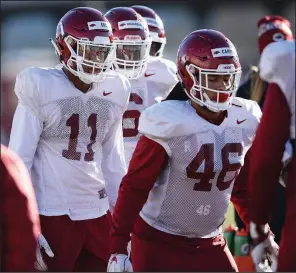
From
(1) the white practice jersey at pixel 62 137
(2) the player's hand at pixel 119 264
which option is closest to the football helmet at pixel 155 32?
(1) the white practice jersey at pixel 62 137

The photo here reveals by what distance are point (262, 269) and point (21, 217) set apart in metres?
1.19

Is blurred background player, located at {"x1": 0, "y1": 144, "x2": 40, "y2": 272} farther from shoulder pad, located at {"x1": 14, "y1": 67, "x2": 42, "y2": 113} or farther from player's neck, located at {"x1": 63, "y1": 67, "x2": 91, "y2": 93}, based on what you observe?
player's neck, located at {"x1": 63, "y1": 67, "x2": 91, "y2": 93}

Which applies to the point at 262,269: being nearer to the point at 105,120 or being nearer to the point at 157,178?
the point at 157,178

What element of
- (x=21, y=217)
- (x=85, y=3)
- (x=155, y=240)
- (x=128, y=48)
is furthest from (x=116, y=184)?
(x=85, y=3)

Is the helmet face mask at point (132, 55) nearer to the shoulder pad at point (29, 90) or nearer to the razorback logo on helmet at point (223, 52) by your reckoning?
the shoulder pad at point (29, 90)

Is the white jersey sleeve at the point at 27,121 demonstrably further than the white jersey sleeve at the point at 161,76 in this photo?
No

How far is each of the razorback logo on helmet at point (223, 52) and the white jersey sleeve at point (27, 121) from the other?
0.83m

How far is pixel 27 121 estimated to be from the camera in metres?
4.27

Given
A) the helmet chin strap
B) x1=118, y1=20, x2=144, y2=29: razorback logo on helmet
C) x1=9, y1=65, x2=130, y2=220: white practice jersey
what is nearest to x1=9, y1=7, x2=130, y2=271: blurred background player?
x1=9, y1=65, x2=130, y2=220: white practice jersey

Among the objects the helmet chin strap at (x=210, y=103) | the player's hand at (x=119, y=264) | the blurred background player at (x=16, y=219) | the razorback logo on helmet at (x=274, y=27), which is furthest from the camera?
the razorback logo on helmet at (x=274, y=27)

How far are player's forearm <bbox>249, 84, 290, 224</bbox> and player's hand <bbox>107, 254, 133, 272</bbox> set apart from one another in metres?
0.58

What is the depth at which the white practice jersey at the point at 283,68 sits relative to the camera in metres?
3.27

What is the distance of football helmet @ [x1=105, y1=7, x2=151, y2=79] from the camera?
5.37m

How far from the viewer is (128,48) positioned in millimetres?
5430
